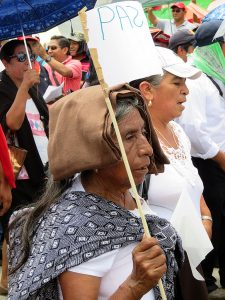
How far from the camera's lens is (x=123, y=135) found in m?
2.55

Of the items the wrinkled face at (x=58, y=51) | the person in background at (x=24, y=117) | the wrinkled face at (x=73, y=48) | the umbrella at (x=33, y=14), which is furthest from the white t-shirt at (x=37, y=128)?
the wrinkled face at (x=73, y=48)

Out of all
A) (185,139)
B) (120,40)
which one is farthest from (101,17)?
(185,139)

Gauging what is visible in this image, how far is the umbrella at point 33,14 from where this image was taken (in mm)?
4242

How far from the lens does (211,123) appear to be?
18.8 feet

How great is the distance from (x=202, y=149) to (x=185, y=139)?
4.28ft

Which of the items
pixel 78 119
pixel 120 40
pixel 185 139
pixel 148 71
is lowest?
pixel 185 139

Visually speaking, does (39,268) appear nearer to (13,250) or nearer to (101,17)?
(13,250)

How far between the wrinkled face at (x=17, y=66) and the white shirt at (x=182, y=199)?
1581mm

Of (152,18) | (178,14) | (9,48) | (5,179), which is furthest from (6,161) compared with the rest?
(152,18)

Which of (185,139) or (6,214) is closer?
(185,139)

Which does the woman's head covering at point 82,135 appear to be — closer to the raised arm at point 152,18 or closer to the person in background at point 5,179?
the person in background at point 5,179

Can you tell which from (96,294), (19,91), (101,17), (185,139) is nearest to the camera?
(96,294)

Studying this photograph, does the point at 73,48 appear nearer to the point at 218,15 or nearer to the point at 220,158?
the point at 218,15

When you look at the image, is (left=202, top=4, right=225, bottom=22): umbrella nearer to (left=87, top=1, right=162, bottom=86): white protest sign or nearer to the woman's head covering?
(left=87, top=1, right=162, bottom=86): white protest sign
